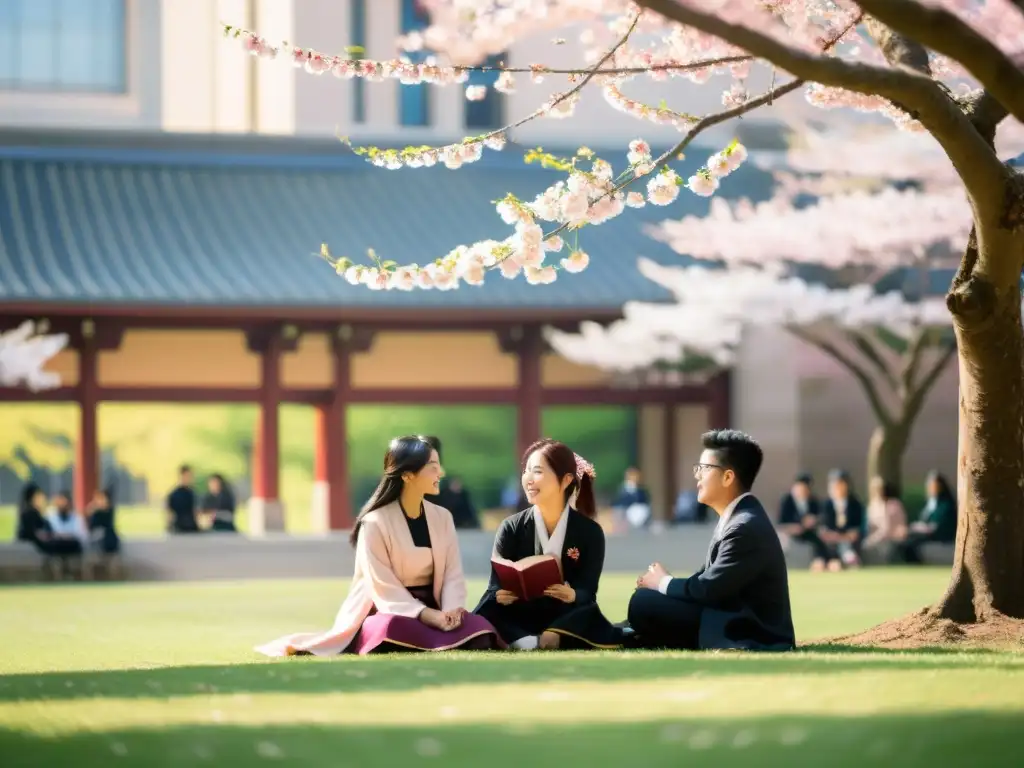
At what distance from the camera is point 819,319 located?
2331cm

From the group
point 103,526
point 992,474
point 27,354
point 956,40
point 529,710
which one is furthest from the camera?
point 27,354

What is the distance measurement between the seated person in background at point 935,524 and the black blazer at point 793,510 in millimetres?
1256

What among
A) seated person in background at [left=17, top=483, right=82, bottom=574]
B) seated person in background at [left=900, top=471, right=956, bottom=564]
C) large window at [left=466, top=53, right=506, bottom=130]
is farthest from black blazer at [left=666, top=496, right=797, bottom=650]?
large window at [left=466, top=53, right=506, bottom=130]

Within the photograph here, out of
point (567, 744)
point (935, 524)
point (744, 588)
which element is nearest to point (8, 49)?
point (935, 524)

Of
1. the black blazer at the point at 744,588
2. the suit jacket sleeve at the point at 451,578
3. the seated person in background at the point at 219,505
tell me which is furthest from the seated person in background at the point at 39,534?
the black blazer at the point at 744,588

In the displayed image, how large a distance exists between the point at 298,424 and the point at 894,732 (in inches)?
751

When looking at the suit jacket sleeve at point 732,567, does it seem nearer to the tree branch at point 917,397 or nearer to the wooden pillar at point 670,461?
the tree branch at point 917,397

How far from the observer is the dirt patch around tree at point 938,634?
352 inches

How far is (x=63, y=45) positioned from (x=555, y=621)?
769 inches

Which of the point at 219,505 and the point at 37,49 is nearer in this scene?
the point at 219,505

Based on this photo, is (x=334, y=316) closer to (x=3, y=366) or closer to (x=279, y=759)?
(x=3, y=366)

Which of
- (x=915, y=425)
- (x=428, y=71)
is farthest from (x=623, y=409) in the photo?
(x=428, y=71)

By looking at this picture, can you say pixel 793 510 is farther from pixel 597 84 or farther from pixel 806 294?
pixel 597 84

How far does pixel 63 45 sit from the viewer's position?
1029 inches
